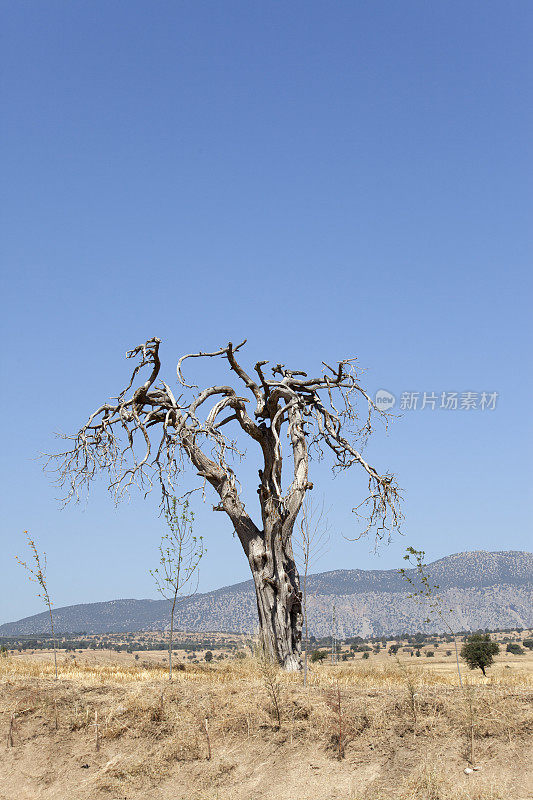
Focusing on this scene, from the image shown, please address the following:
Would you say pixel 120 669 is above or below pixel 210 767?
above

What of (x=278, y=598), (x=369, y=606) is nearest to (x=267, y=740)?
(x=278, y=598)

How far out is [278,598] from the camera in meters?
17.2

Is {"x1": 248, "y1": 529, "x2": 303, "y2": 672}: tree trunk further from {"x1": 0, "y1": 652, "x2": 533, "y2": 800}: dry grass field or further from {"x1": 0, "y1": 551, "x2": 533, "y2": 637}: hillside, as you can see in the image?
{"x1": 0, "y1": 551, "x2": 533, "y2": 637}: hillside

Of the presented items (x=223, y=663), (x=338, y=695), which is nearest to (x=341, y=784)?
(x=338, y=695)

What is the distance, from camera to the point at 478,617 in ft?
456

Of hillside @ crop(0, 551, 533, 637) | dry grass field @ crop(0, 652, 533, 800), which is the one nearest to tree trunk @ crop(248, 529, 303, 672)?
dry grass field @ crop(0, 652, 533, 800)

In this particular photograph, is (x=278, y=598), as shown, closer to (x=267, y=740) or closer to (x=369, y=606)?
(x=267, y=740)

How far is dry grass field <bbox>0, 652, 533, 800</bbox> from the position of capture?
1034 cm

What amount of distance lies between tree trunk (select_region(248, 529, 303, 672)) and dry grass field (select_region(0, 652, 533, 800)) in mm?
2724

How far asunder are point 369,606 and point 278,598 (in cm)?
15079

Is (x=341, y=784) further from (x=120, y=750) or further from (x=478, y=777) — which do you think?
(x=120, y=750)

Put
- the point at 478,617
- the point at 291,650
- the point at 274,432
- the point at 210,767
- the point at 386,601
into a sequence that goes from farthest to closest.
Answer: the point at 386,601, the point at 478,617, the point at 274,432, the point at 291,650, the point at 210,767

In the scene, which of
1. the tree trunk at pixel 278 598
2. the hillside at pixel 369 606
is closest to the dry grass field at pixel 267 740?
the tree trunk at pixel 278 598

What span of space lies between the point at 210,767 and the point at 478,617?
140291mm
